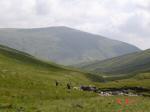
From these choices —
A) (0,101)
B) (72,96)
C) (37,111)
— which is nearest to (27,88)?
(72,96)

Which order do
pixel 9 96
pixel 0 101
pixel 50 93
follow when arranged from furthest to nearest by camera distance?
pixel 50 93, pixel 9 96, pixel 0 101

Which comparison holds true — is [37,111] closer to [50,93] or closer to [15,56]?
[50,93]

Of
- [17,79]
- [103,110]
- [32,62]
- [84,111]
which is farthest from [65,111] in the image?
[32,62]

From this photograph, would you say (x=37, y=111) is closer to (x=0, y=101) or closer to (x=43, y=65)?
(x=0, y=101)

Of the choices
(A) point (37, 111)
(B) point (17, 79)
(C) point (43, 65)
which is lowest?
(A) point (37, 111)

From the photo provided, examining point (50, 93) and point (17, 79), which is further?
point (17, 79)

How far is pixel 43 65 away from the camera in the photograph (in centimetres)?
17088

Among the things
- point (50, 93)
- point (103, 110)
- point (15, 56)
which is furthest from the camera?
point (15, 56)

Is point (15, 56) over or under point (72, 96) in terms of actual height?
over

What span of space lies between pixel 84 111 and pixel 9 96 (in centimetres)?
1563

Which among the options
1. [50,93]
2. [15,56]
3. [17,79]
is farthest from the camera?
[15,56]

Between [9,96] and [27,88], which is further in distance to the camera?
[27,88]

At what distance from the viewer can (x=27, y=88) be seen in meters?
59.1

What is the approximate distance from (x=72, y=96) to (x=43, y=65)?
112m
